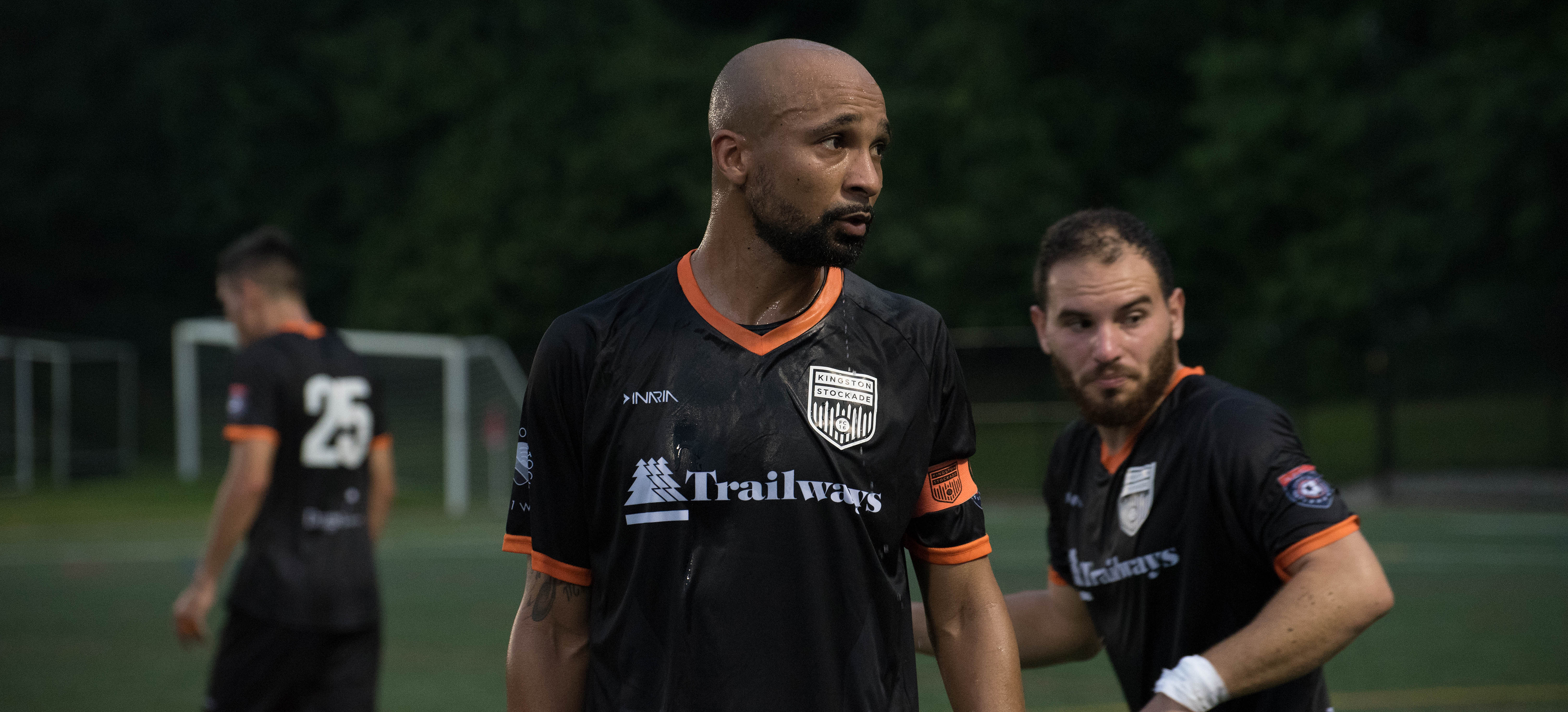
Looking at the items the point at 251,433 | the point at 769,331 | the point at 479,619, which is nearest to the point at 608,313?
the point at 769,331

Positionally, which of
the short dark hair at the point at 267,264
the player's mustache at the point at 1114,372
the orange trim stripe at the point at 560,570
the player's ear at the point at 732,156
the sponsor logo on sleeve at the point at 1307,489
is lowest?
the orange trim stripe at the point at 560,570

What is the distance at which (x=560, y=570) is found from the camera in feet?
8.98

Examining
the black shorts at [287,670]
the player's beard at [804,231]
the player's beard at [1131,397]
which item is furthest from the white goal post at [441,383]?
the player's beard at [804,231]

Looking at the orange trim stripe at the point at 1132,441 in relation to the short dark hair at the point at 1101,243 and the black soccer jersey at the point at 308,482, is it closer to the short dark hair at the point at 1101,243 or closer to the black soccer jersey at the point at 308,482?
the short dark hair at the point at 1101,243

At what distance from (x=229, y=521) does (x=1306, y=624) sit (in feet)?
14.6

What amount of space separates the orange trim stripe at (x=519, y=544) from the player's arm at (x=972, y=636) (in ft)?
2.44

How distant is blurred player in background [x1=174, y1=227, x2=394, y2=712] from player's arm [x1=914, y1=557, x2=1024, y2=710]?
392 centimetres

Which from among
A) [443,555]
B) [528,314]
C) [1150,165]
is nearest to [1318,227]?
[1150,165]

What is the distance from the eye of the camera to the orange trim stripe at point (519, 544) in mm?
2795

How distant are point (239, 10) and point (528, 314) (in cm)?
1440

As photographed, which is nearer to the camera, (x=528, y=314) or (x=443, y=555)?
(x=443, y=555)

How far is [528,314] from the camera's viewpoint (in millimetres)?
38188

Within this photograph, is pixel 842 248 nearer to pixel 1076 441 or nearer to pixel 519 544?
pixel 519 544

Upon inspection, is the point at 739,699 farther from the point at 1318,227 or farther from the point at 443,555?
the point at 1318,227
